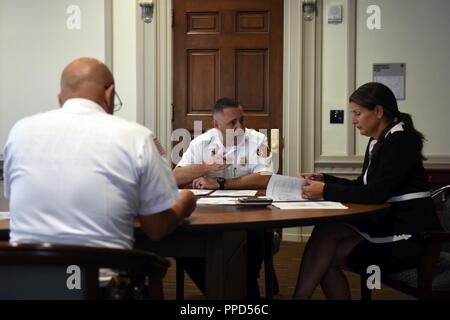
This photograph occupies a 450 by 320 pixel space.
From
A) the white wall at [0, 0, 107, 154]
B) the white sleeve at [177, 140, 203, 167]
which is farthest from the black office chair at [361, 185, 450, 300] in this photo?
the white wall at [0, 0, 107, 154]

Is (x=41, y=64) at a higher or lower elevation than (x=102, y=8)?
lower

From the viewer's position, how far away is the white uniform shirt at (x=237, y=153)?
144 inches

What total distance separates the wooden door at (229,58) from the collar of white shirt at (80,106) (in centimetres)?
369

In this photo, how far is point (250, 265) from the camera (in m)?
3.11

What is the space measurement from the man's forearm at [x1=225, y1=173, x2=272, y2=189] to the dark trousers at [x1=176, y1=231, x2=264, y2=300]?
1.00 feet

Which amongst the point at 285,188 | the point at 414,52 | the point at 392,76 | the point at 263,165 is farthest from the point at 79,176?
the point at 414,52

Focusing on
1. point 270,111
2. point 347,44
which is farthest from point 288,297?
point 347,44

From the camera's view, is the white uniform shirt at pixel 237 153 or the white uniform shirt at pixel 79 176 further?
the white uniform shirt at pixel 237 153

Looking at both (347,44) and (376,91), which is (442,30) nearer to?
(347,44)

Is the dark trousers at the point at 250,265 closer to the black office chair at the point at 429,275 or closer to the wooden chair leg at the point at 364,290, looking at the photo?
the wooden chair leg at the point at 364,290

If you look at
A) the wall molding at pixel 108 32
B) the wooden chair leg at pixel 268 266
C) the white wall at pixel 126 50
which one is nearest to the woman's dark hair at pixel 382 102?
the wooden chair leg at pixel 268 266

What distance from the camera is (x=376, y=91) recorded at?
104 inches

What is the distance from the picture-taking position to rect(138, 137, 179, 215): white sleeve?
1638 millimetres
